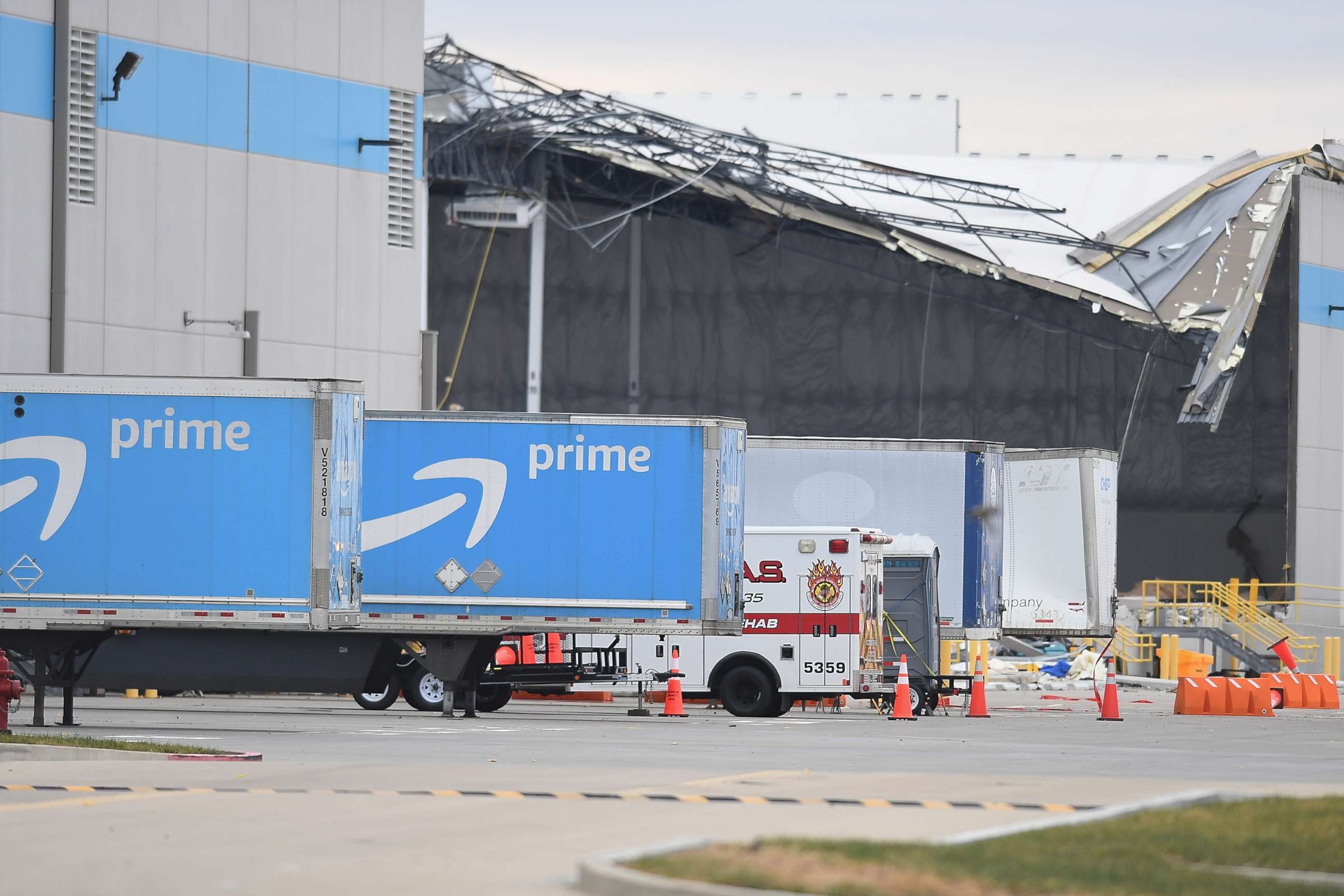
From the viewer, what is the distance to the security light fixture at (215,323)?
1287 inches

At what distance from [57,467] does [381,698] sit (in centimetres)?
644

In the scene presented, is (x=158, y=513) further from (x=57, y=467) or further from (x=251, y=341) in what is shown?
(x=251, y=341)

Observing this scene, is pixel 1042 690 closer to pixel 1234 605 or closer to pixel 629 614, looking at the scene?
pixel 1234 605

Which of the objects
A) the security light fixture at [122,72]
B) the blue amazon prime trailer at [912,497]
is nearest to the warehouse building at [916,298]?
the security light fixture at [122,72]

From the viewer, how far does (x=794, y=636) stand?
26.7m

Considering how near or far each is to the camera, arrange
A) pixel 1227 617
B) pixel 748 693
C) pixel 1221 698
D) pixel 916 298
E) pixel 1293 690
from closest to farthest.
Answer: pixel 748 693 → pixel 1221 698 → pixel 1293 690 → pixel 1227 617 → pixel 916 298

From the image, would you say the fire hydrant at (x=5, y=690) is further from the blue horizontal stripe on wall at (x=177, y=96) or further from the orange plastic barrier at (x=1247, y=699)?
the orange plastic barrier at (x=1247, y=699)

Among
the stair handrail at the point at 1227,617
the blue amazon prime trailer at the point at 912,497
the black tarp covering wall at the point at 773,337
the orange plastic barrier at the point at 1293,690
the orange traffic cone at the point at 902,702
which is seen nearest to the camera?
the orange traffic cone at the point at 902,702

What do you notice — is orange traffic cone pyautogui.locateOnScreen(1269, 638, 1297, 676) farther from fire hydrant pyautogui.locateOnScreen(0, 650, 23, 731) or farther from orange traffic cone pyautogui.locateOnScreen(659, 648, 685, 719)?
fire hydrant pyautogui.locateOnScreen(0, 650, 23, 731)

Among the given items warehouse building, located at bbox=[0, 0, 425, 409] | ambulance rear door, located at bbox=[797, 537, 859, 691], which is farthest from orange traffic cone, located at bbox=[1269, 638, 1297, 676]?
warehouse building, located at bbox=[0, 0, 425, 409]

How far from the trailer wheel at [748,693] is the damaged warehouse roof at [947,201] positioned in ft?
92.1

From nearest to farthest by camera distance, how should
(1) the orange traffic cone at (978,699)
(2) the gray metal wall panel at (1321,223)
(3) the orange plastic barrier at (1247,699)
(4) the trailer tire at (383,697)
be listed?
(4) the trailer tire at (383,697), (1) the orange traffic cone at (978,699), (3) the orange plastic barrier at (1247,699), (2) the gray metal wall panel at (1321,223)

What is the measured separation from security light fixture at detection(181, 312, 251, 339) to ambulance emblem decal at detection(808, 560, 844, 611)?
11590 millimetres

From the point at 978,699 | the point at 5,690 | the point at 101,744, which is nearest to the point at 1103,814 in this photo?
the point at 101,744
